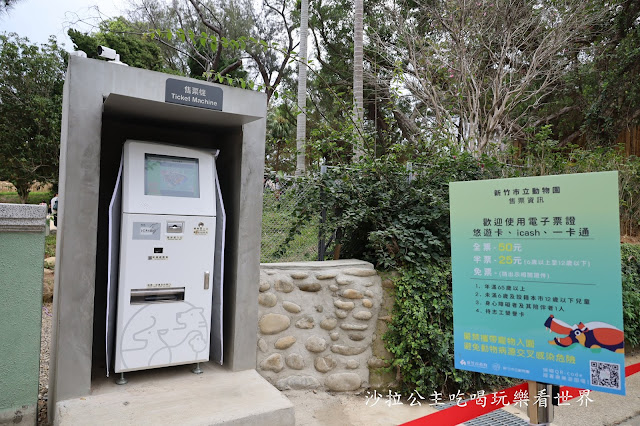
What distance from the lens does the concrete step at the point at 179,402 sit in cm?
249

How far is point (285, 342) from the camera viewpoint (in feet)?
12.3

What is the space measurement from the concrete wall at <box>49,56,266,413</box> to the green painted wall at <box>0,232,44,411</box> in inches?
4.7

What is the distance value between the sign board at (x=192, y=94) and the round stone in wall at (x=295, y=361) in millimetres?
2177

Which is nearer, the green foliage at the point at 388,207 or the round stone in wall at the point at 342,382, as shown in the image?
the round stone in wall at the point at 342,382

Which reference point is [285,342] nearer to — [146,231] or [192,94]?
[146,231]

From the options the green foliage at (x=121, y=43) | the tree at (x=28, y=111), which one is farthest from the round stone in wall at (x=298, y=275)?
the tree at (x=28, y=111)

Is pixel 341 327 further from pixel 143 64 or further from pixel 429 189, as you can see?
pixel 143 64

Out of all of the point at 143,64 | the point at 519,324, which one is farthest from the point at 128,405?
the point at 143,64

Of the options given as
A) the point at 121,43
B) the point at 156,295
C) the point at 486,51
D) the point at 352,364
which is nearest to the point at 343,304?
the point at 352,364

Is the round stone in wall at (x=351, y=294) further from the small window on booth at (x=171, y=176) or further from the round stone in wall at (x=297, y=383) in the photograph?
the small window on booth at (x=171, y=176)

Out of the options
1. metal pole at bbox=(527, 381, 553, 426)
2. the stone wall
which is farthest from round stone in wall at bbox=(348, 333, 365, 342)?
metal pole at bbox=(527, 381, 553, 426)

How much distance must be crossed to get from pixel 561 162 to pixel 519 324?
19.3ft

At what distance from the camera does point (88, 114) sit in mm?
2699

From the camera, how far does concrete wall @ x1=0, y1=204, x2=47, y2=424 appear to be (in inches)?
104
